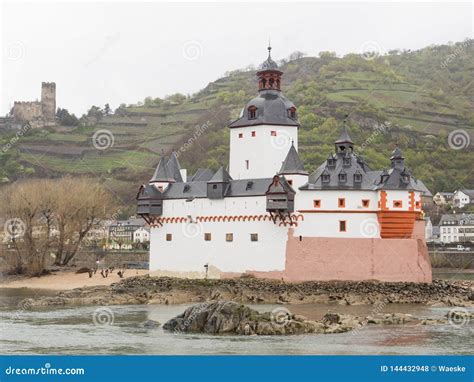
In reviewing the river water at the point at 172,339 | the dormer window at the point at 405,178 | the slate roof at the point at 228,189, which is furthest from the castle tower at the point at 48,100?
the river water at the point at 172,339

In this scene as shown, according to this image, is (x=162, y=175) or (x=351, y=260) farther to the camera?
(x=162, y=175)

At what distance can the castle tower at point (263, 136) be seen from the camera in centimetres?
6175

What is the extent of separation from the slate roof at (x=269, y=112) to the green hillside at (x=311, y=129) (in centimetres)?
3329

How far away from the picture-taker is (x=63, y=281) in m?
66.8

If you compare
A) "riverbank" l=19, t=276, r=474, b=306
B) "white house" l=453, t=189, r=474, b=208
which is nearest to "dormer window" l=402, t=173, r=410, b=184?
"riverbank" l=19, t=276, r=474, b=306

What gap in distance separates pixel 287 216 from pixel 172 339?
21.9m

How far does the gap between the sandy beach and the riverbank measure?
251 inches

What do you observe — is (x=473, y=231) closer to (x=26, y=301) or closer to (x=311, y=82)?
(x=311, y=82)

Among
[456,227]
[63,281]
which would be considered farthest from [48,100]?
[63,281]

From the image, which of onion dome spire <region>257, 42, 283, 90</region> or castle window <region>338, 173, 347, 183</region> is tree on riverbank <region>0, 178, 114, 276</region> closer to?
onion dome spire <region>257, 42, 283, 90</region>

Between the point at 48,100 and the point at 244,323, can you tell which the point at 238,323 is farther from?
the point at 48,100
